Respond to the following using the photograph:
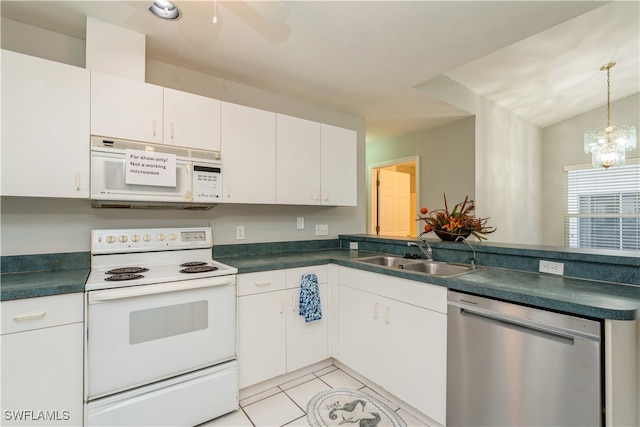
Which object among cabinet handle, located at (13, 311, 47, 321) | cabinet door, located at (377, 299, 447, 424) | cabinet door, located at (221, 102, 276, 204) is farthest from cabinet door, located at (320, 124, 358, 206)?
cabinet handle, located at (13, 311, 47, 321)

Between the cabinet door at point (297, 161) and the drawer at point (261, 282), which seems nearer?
the drawer at point (261, 282)

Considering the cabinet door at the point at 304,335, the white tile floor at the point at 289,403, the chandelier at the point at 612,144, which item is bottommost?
the white tile floor at the point at 289,403

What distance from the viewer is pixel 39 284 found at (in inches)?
55.3

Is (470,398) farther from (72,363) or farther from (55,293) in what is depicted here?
(55,293)

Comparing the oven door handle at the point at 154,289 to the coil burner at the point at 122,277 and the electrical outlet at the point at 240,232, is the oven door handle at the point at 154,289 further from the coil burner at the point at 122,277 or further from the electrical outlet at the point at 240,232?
the electrical outlet at the point at 240,232

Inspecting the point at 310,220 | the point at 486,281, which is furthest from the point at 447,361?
the point at 310,220

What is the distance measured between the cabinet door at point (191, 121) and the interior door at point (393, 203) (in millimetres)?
3274

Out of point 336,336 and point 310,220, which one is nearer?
point 336,336

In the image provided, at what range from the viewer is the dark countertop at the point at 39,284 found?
130cm

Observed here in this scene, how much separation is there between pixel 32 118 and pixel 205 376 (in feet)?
5.55

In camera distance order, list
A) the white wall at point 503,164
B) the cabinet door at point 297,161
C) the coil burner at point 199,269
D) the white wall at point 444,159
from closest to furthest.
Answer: the coil burner at point 199,269 < the cabinet door at point 297,161 < the white wall at point 503,164 < the white wall at point 444,159

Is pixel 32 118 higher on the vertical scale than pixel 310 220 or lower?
higher

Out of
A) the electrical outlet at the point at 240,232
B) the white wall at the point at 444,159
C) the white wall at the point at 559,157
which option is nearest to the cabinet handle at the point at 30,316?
the electrical outlet at the point at 240,232

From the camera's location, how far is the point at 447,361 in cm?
157
